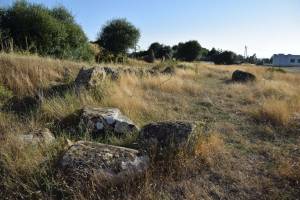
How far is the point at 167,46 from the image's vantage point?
47562mm

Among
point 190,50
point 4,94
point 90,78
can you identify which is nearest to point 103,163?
point 90,78

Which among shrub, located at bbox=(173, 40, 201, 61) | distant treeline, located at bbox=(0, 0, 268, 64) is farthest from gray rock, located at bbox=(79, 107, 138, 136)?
shrub, located at bbox=(173, 40, 201, 61)

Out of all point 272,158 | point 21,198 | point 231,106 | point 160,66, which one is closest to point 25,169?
point 21,198

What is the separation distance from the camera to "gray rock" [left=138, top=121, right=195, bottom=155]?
11.6ft

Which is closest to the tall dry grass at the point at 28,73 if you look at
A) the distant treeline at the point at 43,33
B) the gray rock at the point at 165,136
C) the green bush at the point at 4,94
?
the green bush at the point at 4,94

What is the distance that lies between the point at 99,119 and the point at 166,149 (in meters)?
1.29

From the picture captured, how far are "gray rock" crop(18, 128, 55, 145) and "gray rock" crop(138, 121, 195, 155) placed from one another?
1086 millimetres

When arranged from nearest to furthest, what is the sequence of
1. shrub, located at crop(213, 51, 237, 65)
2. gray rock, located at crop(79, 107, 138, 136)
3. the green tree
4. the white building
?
gray rock, located at crop(79, 107, 138, 136) < the green tree < shrub, located at crop(213, 51, 237, 65) < the white building

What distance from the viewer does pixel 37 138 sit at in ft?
12.3

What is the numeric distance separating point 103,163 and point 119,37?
2771 cm

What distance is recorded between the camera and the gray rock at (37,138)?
A: 3.64 meters

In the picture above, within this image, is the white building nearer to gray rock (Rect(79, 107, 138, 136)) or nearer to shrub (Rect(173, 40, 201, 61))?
shrub (Rect(173, 40, 201, 61))

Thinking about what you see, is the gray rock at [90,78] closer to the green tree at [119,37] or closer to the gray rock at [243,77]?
the gray rock at [243,77]

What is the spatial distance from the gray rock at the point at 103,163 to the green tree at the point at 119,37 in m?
27.0
